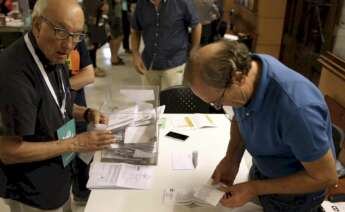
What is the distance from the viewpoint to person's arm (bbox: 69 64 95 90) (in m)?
2.02

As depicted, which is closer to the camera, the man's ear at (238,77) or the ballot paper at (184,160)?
the man's ear at (238,77)

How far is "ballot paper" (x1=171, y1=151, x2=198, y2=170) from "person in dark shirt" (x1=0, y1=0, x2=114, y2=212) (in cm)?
35

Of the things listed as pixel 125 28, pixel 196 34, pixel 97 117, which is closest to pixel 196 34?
pixel 196 34

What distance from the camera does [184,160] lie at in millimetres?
1642

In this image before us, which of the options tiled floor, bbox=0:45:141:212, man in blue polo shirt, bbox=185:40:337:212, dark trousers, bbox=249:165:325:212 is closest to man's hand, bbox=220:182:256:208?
man in blue polo shirt, bbox=185:40:337:212

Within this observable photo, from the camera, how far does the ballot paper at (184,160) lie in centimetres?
159

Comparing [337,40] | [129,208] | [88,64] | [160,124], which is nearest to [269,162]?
[129,208]

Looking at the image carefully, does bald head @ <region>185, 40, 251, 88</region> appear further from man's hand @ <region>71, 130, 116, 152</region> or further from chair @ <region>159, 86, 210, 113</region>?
chair @ <region>159, 86, 210, 113</region>

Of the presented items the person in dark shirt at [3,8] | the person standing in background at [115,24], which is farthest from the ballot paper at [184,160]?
the person in dark shirt at [3,8]

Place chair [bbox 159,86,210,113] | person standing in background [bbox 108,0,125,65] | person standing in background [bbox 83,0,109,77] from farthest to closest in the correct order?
person standing in background [bbox 108,0,125,65]
person standing in background [bbox 83,0,109,77]
chair [bbox 159,86,210,113]

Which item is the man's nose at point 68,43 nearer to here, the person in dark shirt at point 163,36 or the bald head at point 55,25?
the bald head at point 55,25

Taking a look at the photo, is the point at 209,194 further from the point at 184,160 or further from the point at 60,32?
the point at 60,32

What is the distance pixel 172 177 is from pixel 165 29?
4.88ft

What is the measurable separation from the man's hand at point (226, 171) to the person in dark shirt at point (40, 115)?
19.3 inches
